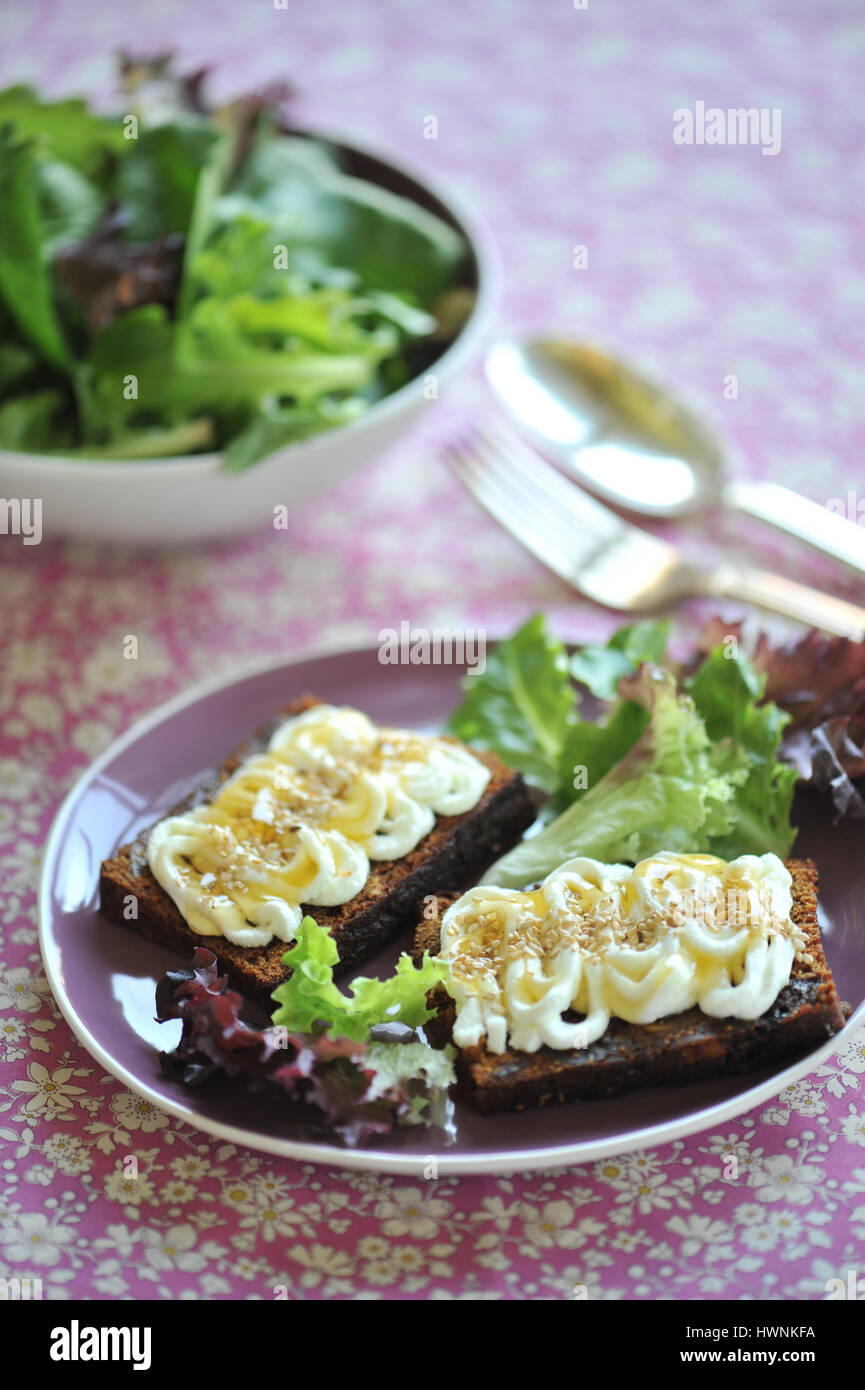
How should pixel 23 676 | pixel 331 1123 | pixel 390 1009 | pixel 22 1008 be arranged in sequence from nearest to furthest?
1. pixel 331 1123
2. pixel 390 1009
3. pixel 22 1008
4. pixel 23 676

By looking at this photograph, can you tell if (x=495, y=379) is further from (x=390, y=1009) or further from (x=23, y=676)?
(x=390, y=1009)

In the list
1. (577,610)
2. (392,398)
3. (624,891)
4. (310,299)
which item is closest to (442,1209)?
(624,891)

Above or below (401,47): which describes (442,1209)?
below

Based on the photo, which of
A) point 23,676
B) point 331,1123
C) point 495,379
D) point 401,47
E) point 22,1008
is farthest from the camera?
point 401,47

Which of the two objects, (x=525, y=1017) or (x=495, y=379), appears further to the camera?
(x=495, y=379)

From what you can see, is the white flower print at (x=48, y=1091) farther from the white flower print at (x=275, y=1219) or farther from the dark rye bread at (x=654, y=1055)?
the dark rye bread at (x=654, y=1055)

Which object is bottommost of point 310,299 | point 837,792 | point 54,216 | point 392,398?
point 837,792

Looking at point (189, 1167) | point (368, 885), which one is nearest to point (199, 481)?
point (368, 885)
